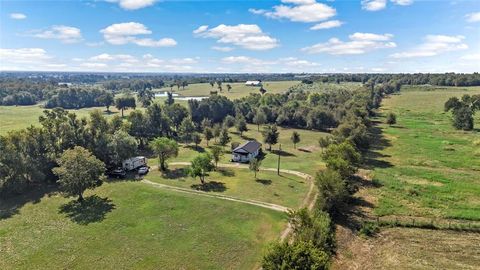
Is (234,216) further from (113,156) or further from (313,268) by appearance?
(113,156)

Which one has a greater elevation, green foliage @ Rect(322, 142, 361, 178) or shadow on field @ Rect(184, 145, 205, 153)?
green foliage @ Rect(322, 142, 361, 178)

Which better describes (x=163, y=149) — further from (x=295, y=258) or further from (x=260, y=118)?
(x=260, y=118)

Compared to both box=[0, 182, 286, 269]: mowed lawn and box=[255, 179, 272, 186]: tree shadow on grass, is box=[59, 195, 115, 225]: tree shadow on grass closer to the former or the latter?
box=[0, 182, 286, 269]: mowed lawn

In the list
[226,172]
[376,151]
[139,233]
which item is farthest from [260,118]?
[139,233]

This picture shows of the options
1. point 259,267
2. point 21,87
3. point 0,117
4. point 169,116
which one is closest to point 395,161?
point 259,267

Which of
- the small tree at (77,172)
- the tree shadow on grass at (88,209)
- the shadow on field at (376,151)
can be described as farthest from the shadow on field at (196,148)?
the shadow on field at (376,151)

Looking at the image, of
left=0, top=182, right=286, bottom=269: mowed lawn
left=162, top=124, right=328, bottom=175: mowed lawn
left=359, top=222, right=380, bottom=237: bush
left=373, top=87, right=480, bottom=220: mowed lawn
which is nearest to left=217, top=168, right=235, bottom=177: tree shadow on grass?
left=162, top=124, right=328, bottom=175: mowed lawn
